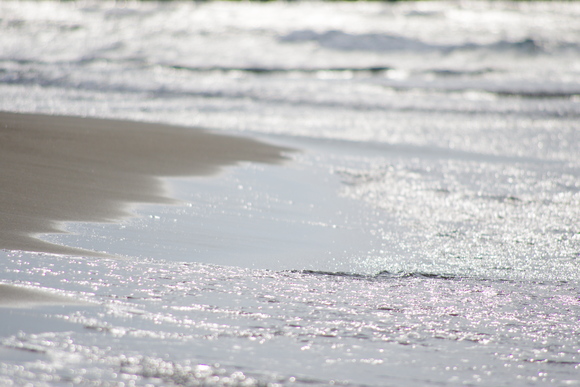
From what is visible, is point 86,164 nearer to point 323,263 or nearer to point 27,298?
point 323,263

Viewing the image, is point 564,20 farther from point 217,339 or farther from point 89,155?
point 217,339

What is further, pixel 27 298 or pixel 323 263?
pixel 323 263

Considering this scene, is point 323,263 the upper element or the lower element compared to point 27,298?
upper

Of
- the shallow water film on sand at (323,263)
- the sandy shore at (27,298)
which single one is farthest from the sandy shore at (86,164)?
the sandy shore at (27,298)

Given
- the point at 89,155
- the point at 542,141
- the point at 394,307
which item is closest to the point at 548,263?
the point at 394,307

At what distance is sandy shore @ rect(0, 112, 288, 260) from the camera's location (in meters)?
3.23

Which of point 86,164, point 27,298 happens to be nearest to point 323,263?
point 27,298

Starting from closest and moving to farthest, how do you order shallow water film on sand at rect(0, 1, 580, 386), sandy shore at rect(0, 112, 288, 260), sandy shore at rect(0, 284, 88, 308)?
shallow water film on sand at rect(0, 1, 580, 386) → sandy shore at rect(0, 284, 88, 308) → sandy shore at rect(0, 112, 288, 260)

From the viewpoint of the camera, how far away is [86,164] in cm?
454

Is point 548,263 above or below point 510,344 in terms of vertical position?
above

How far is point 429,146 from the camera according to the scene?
21.5ft

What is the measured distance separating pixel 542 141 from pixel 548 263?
4.45 meters

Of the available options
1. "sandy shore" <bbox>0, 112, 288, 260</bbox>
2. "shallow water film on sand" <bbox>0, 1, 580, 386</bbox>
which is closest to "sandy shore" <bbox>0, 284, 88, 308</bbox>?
"shallow water film on sand" <bbox>0, 1, 580, 386</bbox>

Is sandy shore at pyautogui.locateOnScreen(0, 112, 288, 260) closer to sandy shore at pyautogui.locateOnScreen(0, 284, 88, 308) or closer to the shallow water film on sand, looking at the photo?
the shallow water film on sand
